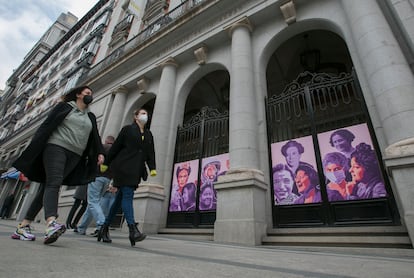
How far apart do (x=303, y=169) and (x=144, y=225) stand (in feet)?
15.4

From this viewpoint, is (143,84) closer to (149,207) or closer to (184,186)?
(184,186)

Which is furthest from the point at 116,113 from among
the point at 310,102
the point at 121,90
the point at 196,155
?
the point at 310,102

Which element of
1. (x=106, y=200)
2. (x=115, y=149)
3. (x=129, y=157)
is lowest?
(x=106, y=200)

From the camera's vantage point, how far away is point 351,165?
512 cm

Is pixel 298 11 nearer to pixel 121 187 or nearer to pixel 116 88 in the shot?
pixel 121 187

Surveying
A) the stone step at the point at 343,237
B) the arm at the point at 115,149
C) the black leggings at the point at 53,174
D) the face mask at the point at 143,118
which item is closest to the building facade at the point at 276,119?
the stone step at the point at 343,237

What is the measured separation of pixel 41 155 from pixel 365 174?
5.91 metres

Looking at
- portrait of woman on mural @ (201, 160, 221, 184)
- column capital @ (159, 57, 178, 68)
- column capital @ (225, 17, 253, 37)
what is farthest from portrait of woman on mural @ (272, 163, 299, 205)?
column capital @ (159, 57, 178, 68)

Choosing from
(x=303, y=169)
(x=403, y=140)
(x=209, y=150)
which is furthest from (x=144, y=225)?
(x=403, y=140)

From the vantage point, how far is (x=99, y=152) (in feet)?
9.70

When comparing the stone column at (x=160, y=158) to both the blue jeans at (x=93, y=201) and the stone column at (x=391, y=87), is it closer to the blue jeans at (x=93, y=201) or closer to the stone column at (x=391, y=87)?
the blue jeans at (x=93, y=201)

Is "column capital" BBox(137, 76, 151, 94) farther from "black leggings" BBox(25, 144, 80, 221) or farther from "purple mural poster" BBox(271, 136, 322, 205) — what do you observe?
"black leggings" BBox(25, 144, 80, 221)

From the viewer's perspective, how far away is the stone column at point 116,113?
1115 cm

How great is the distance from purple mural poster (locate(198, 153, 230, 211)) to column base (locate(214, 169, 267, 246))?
156 centimetres
